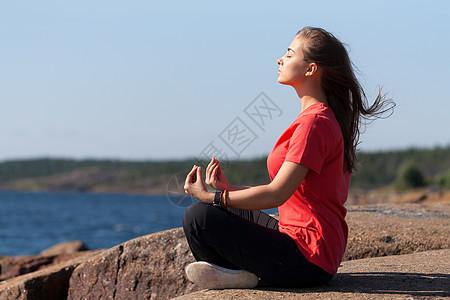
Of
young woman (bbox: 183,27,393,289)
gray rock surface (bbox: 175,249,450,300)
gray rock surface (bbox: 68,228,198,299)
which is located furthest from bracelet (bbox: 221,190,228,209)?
gray rock surface (bbox: 68,228,198,299)

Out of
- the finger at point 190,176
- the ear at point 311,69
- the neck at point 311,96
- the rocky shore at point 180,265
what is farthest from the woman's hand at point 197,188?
the rocky shore at point 180,265

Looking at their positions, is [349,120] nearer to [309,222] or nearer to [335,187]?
[335,187]

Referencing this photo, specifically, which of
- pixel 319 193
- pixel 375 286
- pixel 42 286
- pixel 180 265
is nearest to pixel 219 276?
pixel 319 193

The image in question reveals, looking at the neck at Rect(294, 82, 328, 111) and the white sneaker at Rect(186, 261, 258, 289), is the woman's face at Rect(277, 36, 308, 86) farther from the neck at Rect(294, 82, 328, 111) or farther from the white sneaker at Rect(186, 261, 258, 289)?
the white sneaker at Rect(186, 261, 258, 289)

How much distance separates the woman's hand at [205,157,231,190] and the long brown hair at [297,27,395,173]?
80 centimetres

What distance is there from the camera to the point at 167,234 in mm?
5871

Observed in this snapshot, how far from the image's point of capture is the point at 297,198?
143 inches

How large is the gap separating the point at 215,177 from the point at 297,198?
1.69ft

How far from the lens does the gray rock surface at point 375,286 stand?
144 inches

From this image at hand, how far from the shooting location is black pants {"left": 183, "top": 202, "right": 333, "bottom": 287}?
3592mm

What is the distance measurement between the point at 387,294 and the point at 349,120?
111cm

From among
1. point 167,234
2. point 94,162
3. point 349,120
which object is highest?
point 349,120

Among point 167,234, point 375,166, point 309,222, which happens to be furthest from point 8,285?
point 375,166

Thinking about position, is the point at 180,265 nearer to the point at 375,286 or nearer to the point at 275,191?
the point at 375,286
